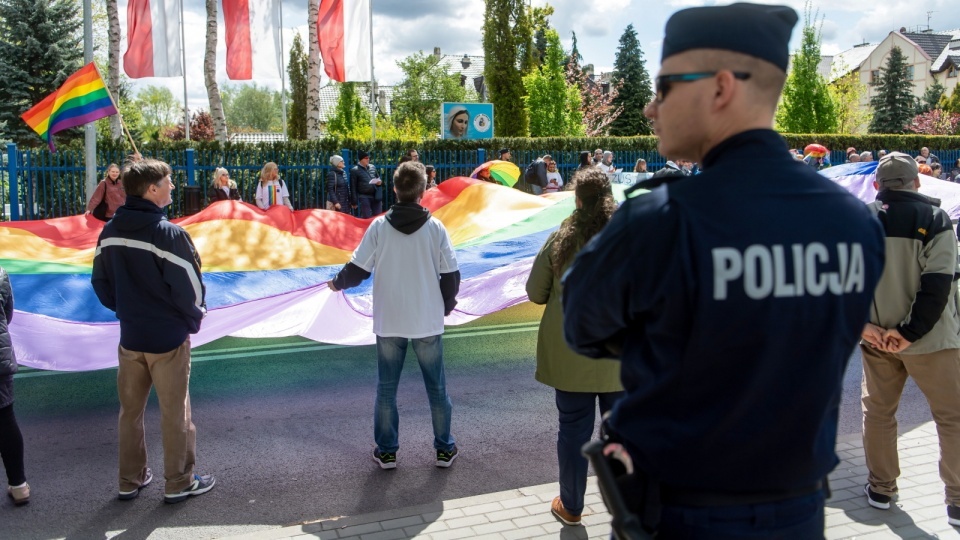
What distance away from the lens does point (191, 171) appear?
1866 cm

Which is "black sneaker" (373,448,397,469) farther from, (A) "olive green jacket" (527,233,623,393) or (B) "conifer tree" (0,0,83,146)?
(B) "conifer tree" (0,0,83,146)

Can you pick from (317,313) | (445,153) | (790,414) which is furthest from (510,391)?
(445,153)

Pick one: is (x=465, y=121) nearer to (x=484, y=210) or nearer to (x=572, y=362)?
(x=484, y=210)

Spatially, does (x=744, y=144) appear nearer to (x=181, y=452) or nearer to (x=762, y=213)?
(x=762, y=213)

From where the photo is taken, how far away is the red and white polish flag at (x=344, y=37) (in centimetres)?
2262

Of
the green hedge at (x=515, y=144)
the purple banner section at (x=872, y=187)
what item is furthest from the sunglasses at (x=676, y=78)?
the green hedge at (x=515, y=144)

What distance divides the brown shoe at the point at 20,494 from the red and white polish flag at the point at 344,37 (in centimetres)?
1879

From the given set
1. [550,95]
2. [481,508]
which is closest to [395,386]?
[481,508]

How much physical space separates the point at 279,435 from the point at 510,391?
2.09 m

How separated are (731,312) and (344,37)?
879 inches

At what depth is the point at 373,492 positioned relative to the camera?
5215mm

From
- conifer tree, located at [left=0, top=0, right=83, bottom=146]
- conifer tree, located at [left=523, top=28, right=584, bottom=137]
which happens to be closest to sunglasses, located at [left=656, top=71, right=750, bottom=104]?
conifer tree, located at [left=523, top=28, right=584, bottom=137]

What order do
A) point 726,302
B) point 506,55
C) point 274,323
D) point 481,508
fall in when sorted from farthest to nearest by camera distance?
point 506,55, point 274,323, point 481,508, point 726,302

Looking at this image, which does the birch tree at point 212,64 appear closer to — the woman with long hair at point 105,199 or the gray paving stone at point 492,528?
the woman with long hair at point 105,199
